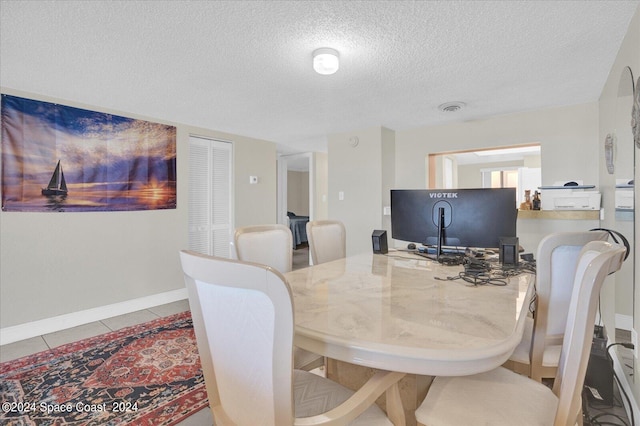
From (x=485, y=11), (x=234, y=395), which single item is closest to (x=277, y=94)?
(x=485, y=11)

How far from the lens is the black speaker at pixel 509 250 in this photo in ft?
5.87

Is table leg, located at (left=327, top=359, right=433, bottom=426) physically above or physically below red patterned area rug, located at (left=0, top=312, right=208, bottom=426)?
above

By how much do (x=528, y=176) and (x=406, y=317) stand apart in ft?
16.1

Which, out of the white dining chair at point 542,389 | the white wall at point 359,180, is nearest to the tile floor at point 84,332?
the white dining chair at point 542,389

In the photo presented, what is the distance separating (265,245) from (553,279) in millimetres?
1489

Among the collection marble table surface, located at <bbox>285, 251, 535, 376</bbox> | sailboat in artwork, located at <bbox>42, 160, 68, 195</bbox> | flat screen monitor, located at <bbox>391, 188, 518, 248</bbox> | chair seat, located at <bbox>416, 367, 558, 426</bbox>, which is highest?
sailboat in artwork, located at <bbox>42, 160, 68, 195</bbox>

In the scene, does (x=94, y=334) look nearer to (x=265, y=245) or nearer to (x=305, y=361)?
(x=265, y=245)

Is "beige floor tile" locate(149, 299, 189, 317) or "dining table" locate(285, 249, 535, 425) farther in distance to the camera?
"beige floor tile" locate(149, 299, 189, 317)

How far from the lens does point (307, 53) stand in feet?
6.75

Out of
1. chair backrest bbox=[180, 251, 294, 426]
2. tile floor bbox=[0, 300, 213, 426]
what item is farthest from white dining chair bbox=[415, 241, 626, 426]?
tile floor bbox=[0, 300, 213, 426]

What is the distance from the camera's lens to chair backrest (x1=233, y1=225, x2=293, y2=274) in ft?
6.07

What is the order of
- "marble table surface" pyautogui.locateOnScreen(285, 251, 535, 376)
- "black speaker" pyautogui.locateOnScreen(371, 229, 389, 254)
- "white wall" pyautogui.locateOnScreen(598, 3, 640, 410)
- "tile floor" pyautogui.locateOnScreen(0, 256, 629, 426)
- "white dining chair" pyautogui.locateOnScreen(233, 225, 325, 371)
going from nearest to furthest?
"marble table surface" pyautogui.locateOnScreen(285, 251, 535, 376), "white wall" pyautogui.locateOnScreen(598, 3, 640, 410), "tile floor" pyautogui.locateOnScreen(0, 256, 629, 426), "white dining chair" pyautogui.locateOnScreen(233, 225, 325, 371), "black speaker" pyautogui.locateOnScreen(371, 229, 389, 254)

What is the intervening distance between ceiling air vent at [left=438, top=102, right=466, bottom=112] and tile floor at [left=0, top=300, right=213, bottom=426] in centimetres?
325

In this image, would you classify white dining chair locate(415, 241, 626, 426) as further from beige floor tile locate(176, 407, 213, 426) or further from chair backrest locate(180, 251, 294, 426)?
beige floor tile locate(176, 407, 213, 426)
